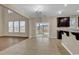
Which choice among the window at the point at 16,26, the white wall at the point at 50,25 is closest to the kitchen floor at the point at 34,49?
the white wall at the point at 50,25

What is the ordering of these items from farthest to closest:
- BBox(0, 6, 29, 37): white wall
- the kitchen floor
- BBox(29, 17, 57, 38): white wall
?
BBox(0, 6, 29, 37): white wall
BBox(29, 17, 57, 38): white wall
the kitchen floor

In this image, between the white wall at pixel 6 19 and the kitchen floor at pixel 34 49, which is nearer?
the kitchen floor at pixel 34 49

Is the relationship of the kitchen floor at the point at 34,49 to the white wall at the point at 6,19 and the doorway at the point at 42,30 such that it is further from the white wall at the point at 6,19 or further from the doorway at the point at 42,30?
the white wall at the point at 6,19

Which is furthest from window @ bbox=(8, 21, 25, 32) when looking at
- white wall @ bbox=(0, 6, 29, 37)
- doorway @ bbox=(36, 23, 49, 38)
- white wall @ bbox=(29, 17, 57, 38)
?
doorway @ bbox=(36, 23, 49, 38)

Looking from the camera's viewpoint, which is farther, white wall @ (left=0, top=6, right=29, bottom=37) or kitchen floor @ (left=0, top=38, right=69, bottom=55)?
white wall @ (left=0, top=6, right=29, bottom=37)

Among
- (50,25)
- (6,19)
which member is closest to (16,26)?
(6,19)

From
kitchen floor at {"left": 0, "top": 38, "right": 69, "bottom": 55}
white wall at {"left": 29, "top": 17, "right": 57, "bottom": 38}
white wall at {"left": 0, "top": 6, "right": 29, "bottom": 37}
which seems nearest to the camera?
kitchen floor at {"left": 0, "top": 38, "right": 69, "bottom": 55}

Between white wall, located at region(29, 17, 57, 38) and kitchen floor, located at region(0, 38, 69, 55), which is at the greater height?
white wall, located at region(29, 17, 57, 38)

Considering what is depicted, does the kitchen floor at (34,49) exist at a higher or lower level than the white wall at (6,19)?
lower

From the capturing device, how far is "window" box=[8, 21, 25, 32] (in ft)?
40.4

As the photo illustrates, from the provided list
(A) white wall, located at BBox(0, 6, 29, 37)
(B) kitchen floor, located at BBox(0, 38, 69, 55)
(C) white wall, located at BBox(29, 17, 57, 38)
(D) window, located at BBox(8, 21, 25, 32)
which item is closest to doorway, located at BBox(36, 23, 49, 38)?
(C) white wall, located at BBox(29, 17, 57, 38)

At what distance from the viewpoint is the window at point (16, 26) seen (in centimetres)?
1230

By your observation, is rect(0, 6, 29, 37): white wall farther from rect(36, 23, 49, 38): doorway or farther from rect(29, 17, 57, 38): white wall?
rect(36, 23, 49, 38): doorway
